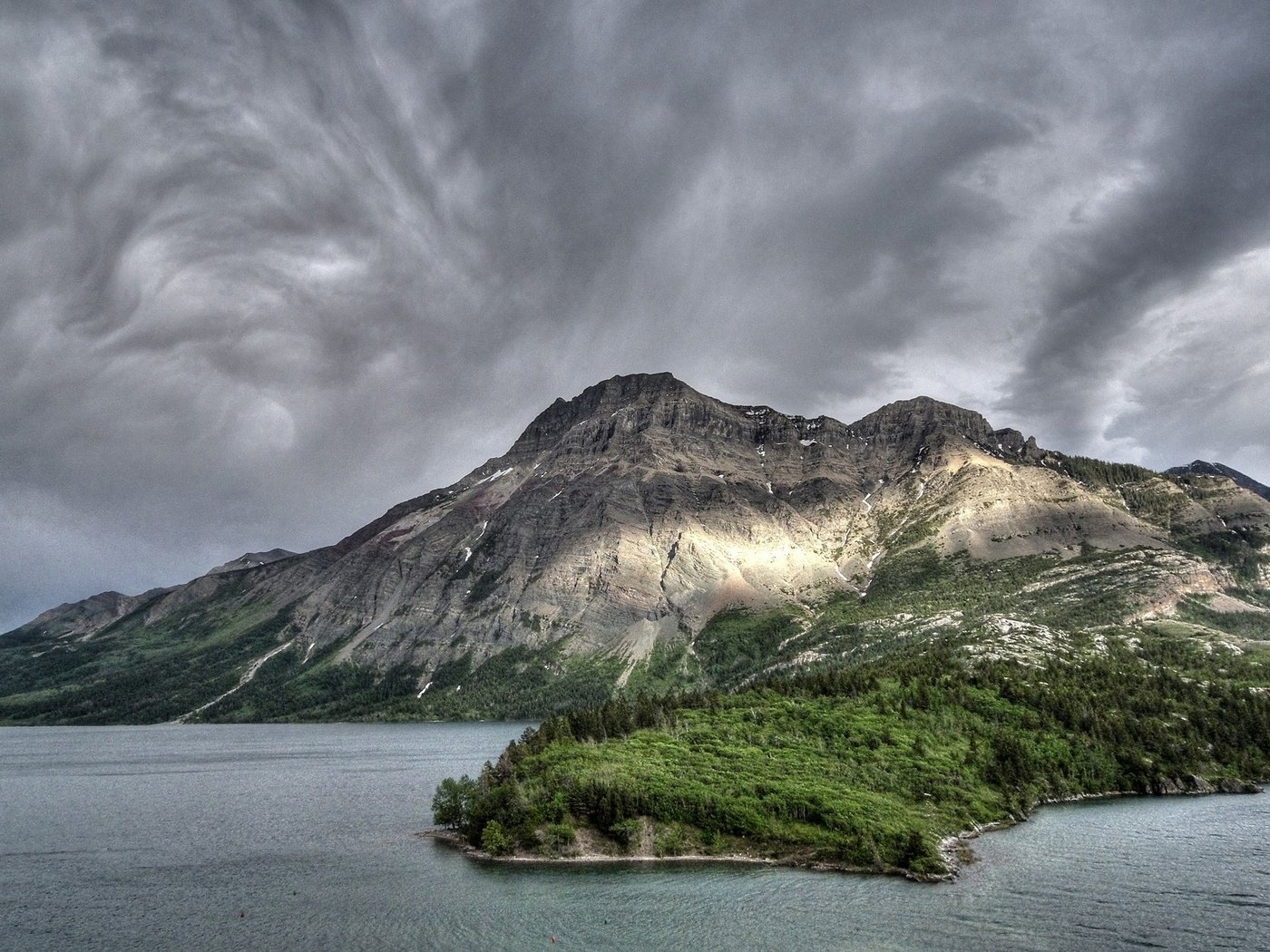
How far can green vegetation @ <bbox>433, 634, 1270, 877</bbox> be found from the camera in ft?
292

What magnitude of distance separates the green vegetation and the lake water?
5.69 m

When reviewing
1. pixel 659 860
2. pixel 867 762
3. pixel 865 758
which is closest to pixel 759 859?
pixel 659 860

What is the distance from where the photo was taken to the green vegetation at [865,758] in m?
89.1

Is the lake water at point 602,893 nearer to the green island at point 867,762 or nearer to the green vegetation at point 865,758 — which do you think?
the green island at point 867,762

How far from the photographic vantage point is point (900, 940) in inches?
2344

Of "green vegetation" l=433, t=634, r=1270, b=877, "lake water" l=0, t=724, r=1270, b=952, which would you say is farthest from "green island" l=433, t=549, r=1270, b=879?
"lake water" l=0, t=724, r=1270, b=952

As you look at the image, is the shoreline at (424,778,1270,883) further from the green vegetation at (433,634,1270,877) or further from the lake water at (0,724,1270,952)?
the lake water at (0,724,1270,952)

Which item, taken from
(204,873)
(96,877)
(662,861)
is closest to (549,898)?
(662,861)

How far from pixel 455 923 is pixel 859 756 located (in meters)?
61.8

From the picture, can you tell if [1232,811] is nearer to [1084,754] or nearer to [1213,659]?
[1084,754]

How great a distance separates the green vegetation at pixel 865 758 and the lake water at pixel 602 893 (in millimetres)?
5694

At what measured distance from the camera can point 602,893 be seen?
74875 millimetres

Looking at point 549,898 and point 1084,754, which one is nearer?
point 549,898

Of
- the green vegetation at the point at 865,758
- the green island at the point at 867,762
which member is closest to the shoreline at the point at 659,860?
the green island at the point at 867,762
